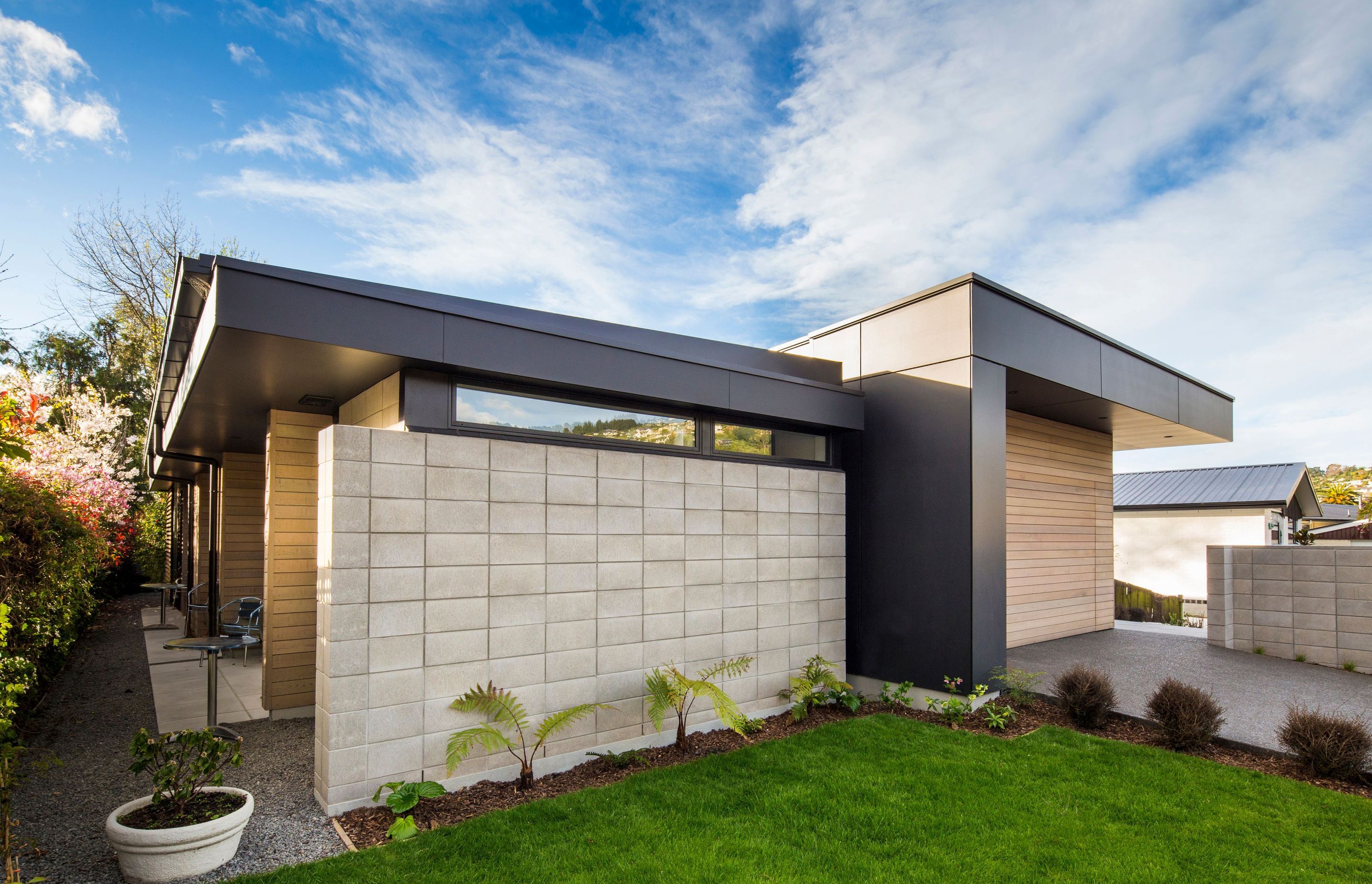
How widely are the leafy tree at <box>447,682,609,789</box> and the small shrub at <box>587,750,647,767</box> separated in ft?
1.51

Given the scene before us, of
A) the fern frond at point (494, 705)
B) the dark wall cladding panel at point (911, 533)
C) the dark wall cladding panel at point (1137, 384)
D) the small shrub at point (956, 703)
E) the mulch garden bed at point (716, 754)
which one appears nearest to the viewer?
the mulch garden bed at point (716, 754)

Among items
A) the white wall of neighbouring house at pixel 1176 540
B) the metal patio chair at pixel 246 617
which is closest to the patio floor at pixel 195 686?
the metal patio chair at pixel 246 617

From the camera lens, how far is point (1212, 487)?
62.6 feet

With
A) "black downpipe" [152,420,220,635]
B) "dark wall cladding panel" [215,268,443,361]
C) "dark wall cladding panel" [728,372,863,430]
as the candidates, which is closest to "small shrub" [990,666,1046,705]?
"dark wall cladding panel" [728,372,863,430]

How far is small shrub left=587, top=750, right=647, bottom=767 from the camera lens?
4.90 meters

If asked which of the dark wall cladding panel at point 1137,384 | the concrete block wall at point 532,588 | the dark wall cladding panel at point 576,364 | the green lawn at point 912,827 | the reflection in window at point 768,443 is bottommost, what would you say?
the green lawn at point 912,827

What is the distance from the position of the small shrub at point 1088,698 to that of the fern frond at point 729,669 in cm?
313

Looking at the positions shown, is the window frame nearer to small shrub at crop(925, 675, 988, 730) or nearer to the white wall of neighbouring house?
small shrub at crop(925, 675, 988, 730)

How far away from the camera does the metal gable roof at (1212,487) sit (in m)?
17.6

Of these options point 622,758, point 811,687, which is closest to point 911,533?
point 811,687

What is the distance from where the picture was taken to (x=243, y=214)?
1886cm

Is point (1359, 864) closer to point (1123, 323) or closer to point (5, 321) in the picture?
point (5, 321)

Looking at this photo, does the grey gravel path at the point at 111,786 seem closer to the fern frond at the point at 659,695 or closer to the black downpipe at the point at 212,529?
the black downpipe at the point at 212,529

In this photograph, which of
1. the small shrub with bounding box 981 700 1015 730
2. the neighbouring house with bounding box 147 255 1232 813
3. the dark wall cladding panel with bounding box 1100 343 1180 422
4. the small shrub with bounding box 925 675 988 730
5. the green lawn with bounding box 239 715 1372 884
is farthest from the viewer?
the dark wall cladding panel with bounding box 1100 343 1180 422
